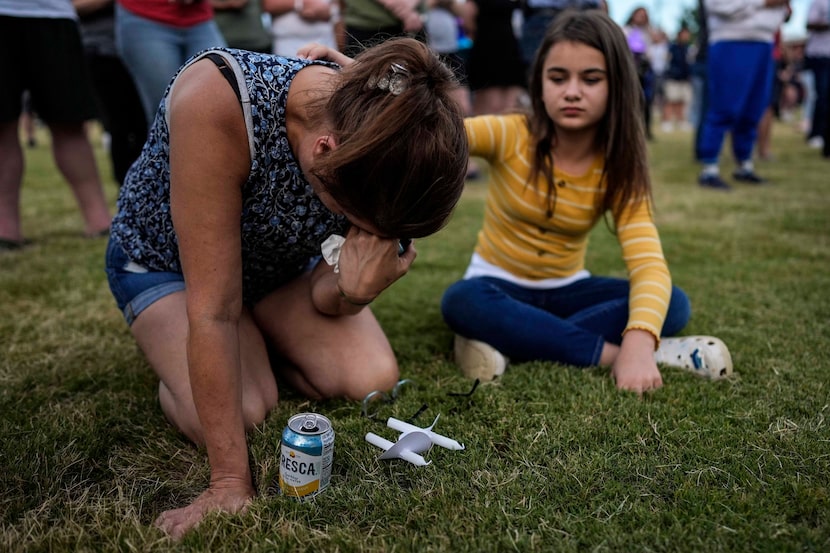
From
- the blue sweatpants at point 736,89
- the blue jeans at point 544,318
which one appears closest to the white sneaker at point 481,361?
the blue jeans at point 544,318

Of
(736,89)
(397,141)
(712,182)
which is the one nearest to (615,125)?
(397,141)

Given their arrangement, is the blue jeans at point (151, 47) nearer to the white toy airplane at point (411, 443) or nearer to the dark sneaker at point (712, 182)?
the white toy airplane at point (411, 443)

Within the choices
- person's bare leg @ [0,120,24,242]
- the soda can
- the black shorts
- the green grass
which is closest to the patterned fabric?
the green grass

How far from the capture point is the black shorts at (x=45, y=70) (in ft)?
11.1

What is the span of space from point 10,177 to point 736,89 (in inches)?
204

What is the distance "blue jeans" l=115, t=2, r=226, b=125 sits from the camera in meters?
3.35

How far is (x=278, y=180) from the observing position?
1.65m

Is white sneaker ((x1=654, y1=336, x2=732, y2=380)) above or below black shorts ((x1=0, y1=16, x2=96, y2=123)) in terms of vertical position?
below

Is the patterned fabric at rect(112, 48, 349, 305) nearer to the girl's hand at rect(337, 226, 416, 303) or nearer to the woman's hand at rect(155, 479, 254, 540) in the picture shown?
the girl's hand at rect(337, 226, 416, 303)

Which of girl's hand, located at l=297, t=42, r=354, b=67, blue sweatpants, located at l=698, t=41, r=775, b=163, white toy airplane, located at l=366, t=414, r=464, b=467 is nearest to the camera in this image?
white toy airplane, located at l=366, t=414, r=464, b=467

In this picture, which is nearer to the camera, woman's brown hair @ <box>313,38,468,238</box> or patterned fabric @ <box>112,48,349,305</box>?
woman's brown hair @ <box>313,38,468,238</box>

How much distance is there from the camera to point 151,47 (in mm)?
3346

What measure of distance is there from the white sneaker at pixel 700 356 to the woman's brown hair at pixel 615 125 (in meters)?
0.49

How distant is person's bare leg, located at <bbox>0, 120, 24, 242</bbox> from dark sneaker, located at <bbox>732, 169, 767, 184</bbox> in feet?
18.6
